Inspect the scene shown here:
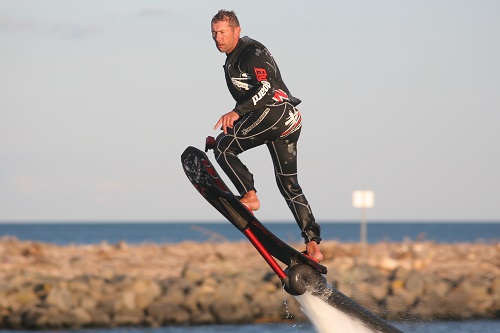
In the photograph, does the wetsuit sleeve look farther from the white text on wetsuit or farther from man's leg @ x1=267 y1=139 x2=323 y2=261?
man's leg @ x1=267 y1=139 x2=323 y2=261

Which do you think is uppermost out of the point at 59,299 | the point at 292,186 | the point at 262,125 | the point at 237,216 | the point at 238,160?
the point at 262,125

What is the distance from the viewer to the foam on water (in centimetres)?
988

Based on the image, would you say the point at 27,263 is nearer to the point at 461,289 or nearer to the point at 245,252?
the point at 245,252

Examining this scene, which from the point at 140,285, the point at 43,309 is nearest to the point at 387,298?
the point at 140,285

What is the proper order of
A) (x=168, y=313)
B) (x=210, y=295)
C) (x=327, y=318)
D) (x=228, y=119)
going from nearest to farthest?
(x=228, y=119) < (x=327, y=318) < (x=168, y=313) < (x=210, y=295)

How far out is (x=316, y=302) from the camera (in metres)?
9.89

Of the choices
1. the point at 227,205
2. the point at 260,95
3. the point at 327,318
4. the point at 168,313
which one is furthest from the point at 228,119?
the point at 168,313

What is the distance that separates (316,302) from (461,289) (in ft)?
41.9

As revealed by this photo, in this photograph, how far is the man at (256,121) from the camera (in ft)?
30.2

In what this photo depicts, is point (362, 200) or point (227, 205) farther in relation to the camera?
point (362, 200)

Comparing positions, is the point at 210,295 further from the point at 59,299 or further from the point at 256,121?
the point at 256,121

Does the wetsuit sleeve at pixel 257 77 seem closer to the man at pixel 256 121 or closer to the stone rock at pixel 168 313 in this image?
the man at pixel 256 121

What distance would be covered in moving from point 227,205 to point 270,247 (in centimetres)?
62

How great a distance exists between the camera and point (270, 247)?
9.95 metres
